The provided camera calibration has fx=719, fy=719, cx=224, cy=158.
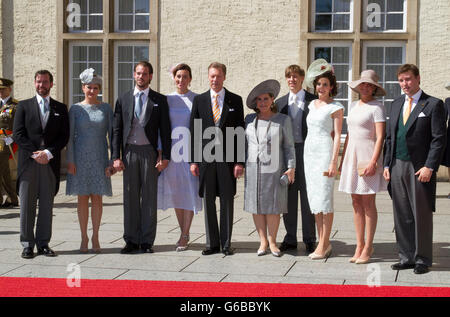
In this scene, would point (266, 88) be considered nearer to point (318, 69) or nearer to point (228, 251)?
point (318, 69)

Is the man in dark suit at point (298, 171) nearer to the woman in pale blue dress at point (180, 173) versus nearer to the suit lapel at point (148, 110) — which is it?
the woman in pale blue dress at point (180, 173)

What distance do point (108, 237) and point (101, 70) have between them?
25.5ft

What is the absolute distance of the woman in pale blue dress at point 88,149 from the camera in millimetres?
7266

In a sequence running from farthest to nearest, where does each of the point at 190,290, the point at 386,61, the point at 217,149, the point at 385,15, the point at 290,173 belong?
the point at 386,61
the point at 385,15
the point at 217,149
the point at 290,173
the point at 190,290

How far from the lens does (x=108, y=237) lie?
8.23 metres

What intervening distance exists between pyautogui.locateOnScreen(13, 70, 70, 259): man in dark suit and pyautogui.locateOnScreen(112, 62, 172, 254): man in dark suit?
580 millimetres

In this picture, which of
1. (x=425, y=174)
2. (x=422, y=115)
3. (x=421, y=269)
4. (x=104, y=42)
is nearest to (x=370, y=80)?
(x=422, y=115)

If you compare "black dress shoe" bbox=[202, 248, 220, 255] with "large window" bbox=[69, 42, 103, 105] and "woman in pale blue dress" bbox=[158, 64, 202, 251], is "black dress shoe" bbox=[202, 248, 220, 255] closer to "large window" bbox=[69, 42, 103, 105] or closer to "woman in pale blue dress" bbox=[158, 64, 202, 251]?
"woman in pale blue dress" bbox=[158, 64, 202, 251]

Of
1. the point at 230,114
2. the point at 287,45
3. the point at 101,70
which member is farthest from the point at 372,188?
the point at 101,70

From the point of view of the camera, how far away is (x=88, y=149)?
23.9 feet

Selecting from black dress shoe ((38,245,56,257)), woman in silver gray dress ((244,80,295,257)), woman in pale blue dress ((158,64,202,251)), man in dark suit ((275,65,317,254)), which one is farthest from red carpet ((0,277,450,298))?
woman in pale blue dress ((158,64,202,251))

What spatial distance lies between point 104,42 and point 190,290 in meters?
10.2

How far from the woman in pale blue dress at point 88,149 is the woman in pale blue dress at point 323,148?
6.71 feet
